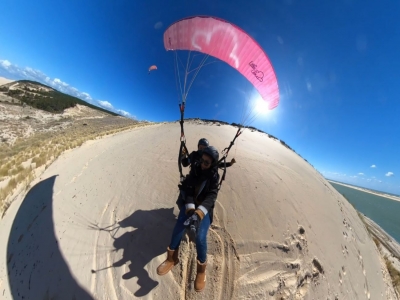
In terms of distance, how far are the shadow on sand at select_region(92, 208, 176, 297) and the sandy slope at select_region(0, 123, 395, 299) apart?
2 centimetres

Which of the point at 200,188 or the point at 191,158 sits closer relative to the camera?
the point at 200,188

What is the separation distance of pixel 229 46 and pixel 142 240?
232 inches

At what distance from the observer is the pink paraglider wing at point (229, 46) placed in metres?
5.51

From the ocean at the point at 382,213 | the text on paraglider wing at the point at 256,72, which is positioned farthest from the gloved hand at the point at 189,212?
the ocean at the point at 382,213

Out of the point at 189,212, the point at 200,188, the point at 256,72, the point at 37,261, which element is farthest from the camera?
the point at 256,72

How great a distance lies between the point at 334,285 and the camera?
5160 mm

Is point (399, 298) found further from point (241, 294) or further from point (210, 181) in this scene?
point (210, 181)

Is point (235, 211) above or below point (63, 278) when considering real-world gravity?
above

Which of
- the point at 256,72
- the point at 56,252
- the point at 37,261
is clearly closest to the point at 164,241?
the point at 56,252

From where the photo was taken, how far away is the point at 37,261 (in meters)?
4.27

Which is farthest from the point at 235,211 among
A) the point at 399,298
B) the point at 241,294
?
the point at 399,298

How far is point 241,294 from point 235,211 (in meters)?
2.09

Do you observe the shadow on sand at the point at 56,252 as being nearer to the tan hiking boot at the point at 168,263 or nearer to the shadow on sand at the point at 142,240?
the shadow on sand at the point at 142,240

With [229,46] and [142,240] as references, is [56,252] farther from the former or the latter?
[229,46]
